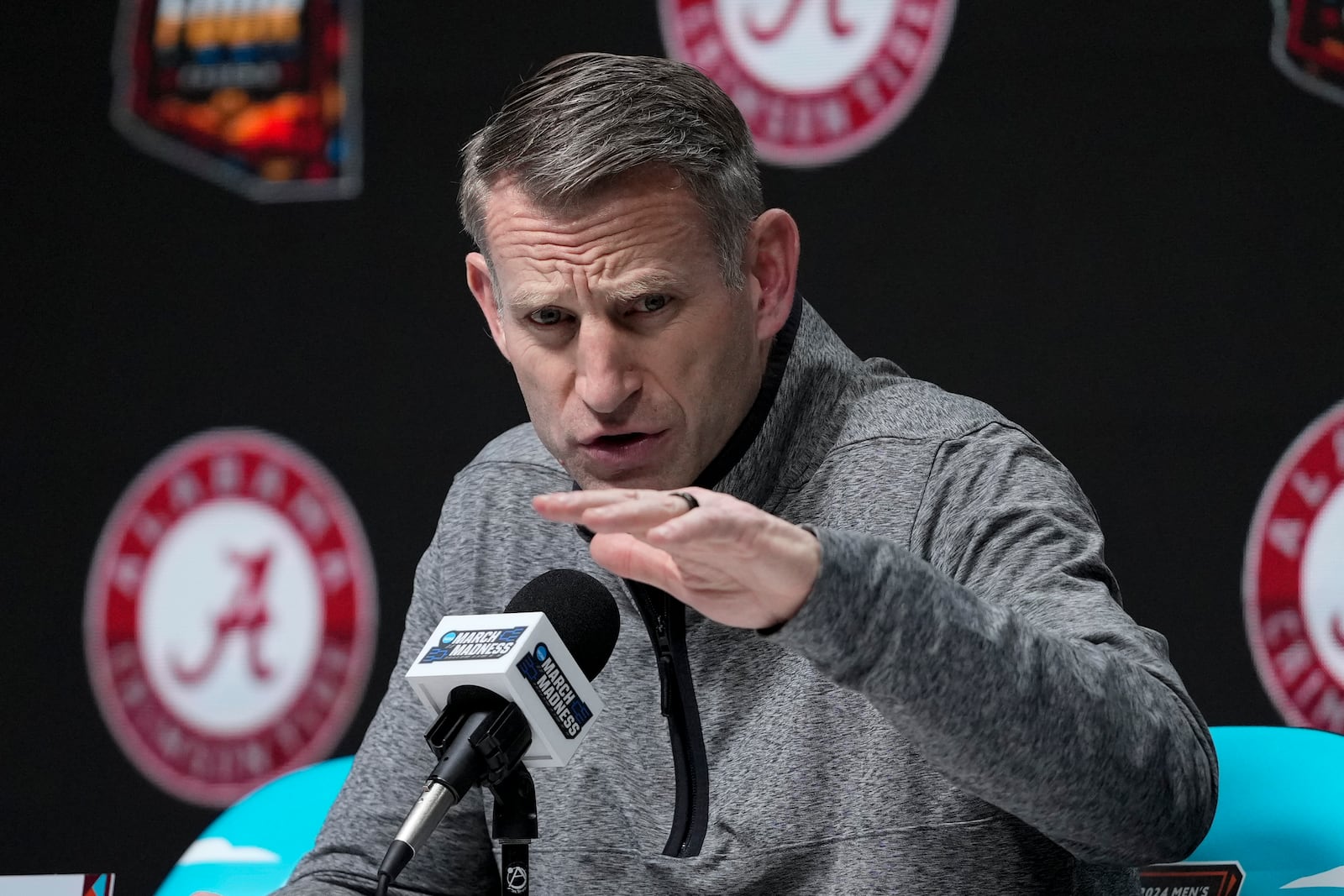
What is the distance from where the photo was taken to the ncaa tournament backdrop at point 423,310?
1.74 metres

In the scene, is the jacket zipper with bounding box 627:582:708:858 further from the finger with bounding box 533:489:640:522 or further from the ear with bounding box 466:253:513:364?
the finger with bounding box 533:489:640:522

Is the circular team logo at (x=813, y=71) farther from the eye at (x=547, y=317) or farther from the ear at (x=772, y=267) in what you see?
the eye at (x=547, y=317)

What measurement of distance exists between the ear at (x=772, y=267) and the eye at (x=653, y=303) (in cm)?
11

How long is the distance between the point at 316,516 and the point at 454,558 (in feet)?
2.47

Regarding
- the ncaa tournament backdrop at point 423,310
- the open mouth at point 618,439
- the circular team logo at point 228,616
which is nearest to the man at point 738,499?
the open mouth at point 618,439

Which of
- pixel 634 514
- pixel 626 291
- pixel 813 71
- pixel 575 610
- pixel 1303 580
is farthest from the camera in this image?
pixel 813 71

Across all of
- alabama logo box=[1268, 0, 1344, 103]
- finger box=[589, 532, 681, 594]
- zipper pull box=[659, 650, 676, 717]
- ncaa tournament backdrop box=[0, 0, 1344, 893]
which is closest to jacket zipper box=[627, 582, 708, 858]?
zipper pull box=[659, 650, 676, 717]

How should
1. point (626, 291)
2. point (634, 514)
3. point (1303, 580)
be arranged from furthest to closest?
point (1303, 580)
point (626, 291)
point (634, 514)

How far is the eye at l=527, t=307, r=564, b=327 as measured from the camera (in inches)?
45.6

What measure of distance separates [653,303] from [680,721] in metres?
0.34

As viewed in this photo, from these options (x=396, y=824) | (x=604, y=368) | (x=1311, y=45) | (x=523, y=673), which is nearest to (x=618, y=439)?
(x=604, y=368)

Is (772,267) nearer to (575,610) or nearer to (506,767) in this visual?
(575,610)

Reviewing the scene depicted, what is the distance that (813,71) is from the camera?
1891 mm

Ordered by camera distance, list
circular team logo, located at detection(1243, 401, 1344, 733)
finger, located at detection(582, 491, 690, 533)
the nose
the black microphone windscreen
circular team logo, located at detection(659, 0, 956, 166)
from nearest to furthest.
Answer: finger, located at detection(582, 491, 690, 533) < the black microphone windscreen < the nose < circular team logo, located at detection(1243, 401, 1344, 733) < circular team logo, located at detection(659, 0, 956, 166)
